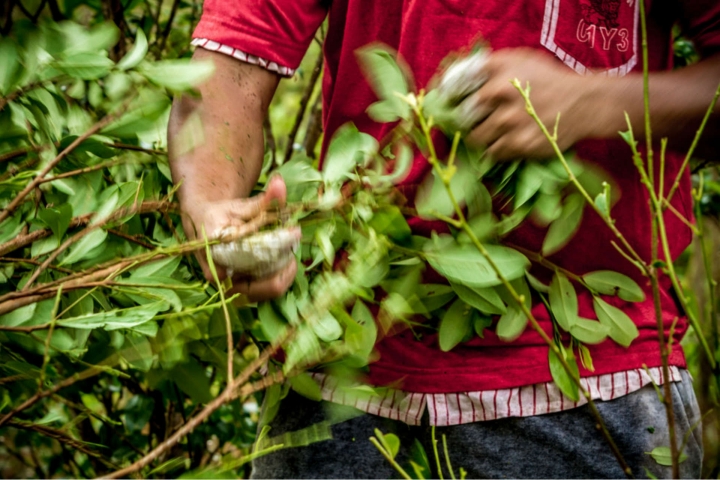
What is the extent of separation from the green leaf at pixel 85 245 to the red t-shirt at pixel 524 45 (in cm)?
39

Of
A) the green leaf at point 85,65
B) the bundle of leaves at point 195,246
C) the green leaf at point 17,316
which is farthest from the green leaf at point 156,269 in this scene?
the green leaf at point 85,65

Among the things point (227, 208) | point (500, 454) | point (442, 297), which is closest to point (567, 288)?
point (442, 297)

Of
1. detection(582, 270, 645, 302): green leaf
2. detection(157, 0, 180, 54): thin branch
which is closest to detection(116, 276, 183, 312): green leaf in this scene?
detection(582, 270, 645, 302): green leaf

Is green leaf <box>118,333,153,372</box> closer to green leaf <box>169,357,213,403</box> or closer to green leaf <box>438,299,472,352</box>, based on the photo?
green leaf <box>169,357,213,403</box>

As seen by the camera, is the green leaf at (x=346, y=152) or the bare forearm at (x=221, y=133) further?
the bare forearm at (x=221, y=133)

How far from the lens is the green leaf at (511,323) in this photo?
837 mm

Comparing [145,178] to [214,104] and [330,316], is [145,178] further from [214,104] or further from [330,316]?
[330,316]

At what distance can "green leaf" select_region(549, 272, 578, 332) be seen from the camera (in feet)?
2.78

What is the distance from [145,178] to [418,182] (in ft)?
1.24

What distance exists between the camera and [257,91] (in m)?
0.98

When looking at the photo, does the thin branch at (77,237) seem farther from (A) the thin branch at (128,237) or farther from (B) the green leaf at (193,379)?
(B) the green leaf at (193,379)

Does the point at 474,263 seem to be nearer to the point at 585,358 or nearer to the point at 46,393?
the point at 585,358

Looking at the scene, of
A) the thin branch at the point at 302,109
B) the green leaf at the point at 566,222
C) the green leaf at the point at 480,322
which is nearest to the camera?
the green leaf at the point at 566,222

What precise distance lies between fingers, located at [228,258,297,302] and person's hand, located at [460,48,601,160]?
256 millimetres
